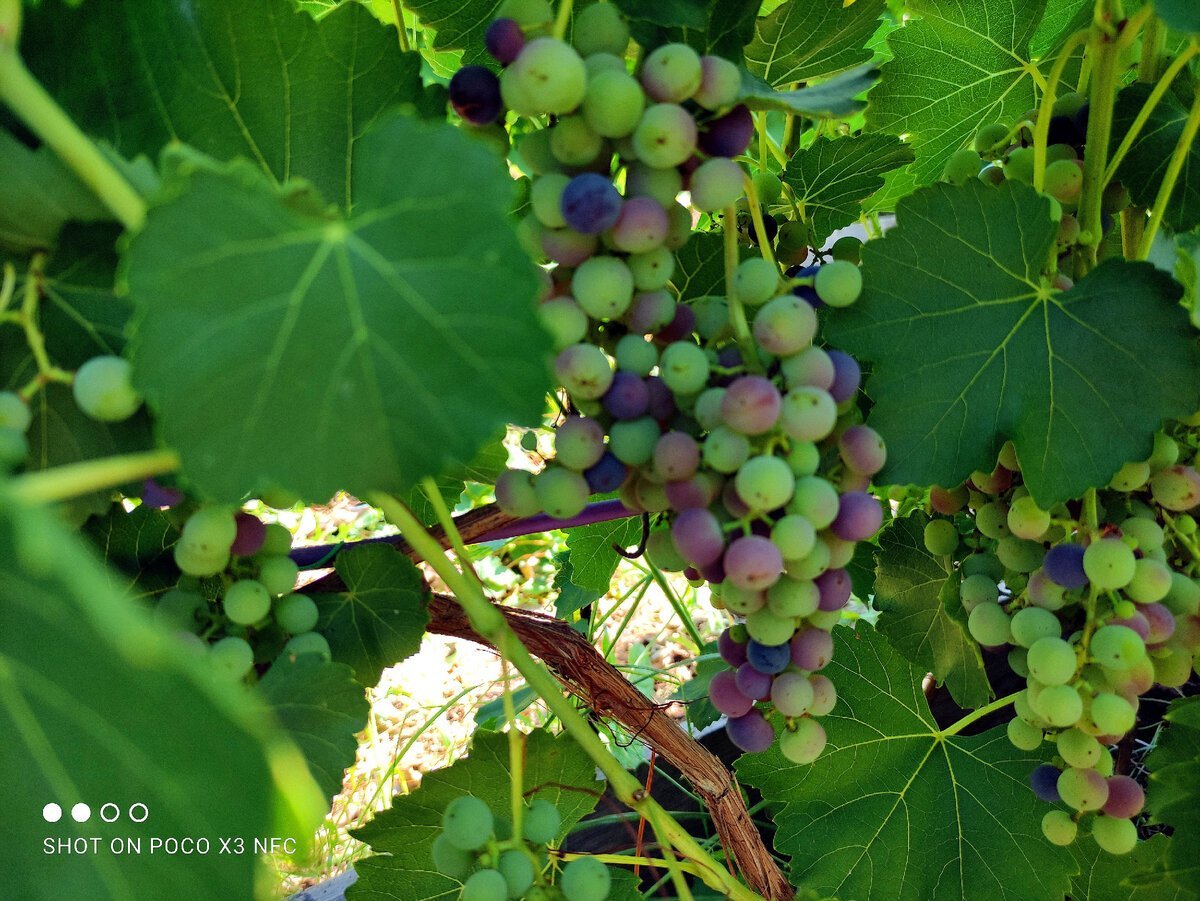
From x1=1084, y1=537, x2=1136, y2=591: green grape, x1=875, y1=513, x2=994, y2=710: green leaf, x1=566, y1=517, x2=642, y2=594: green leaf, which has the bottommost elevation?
x1=566, y1=517, x2=642, y2=594: green leaf

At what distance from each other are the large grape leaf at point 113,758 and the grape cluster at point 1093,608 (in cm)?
48

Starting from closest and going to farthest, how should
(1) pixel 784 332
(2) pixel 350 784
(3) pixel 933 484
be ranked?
(1) pixel 784 332 < (3) pixel 933 484 < (2) pixel 350 784

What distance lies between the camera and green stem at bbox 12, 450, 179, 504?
38 cm

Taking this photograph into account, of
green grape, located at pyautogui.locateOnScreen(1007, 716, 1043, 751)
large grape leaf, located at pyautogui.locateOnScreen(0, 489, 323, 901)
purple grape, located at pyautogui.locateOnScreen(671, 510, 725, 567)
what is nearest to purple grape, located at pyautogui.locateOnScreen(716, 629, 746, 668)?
Answer: purple grape, located at pyautogui.locateOnScreen(671, 510, 725, 567)

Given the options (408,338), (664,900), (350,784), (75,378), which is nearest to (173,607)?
(75,378)

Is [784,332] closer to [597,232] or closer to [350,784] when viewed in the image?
[597,232]

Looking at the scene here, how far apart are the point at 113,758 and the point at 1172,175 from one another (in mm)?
750

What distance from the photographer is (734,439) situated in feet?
1.70

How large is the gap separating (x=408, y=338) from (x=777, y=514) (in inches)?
9.4

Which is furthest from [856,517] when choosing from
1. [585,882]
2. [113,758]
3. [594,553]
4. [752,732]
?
[594,553]

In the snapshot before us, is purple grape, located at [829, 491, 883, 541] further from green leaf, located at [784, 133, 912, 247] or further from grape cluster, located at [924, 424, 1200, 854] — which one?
green leaf, located at [784, 133, 912, 247]

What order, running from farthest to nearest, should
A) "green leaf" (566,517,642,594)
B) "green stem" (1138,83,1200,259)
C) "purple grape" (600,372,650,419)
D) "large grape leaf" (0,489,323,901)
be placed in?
1. "green leaf" (566,517,642,594)
2. "green stem" (1138,83,1200,259)
3. "purple grape" (600,372,650,419)
4. "large grape leaf" (0,489,323,901)

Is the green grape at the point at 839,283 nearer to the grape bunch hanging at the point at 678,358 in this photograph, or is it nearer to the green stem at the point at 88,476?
the grape bunch hanging at the point at 678,358

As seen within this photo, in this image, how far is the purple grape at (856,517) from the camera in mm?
546
